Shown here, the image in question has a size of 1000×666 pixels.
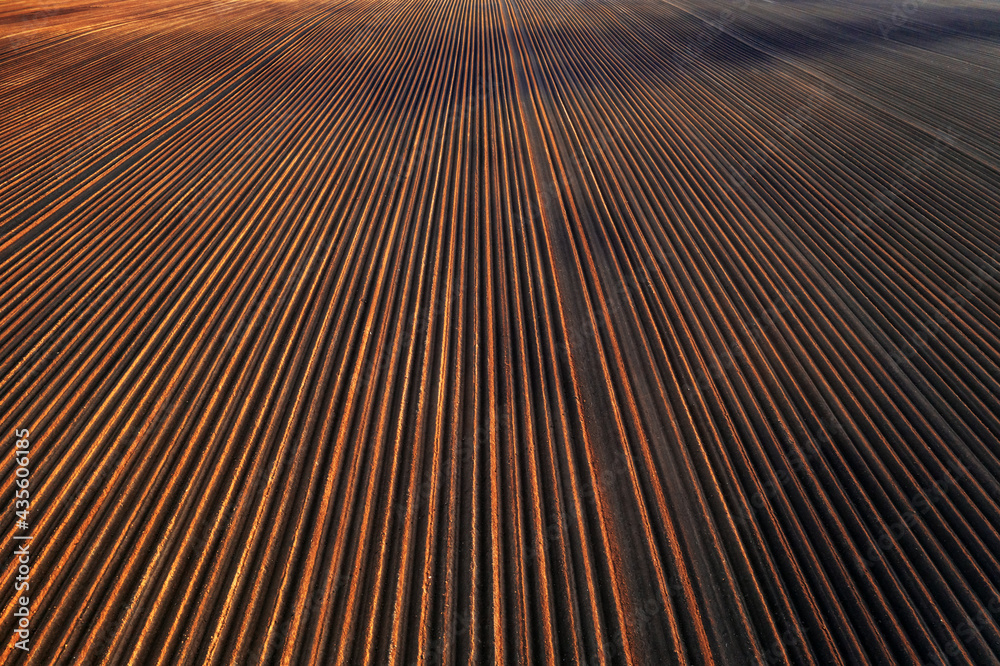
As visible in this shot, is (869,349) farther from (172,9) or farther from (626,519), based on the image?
(172,9)

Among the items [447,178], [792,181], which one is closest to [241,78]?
[447,178]
